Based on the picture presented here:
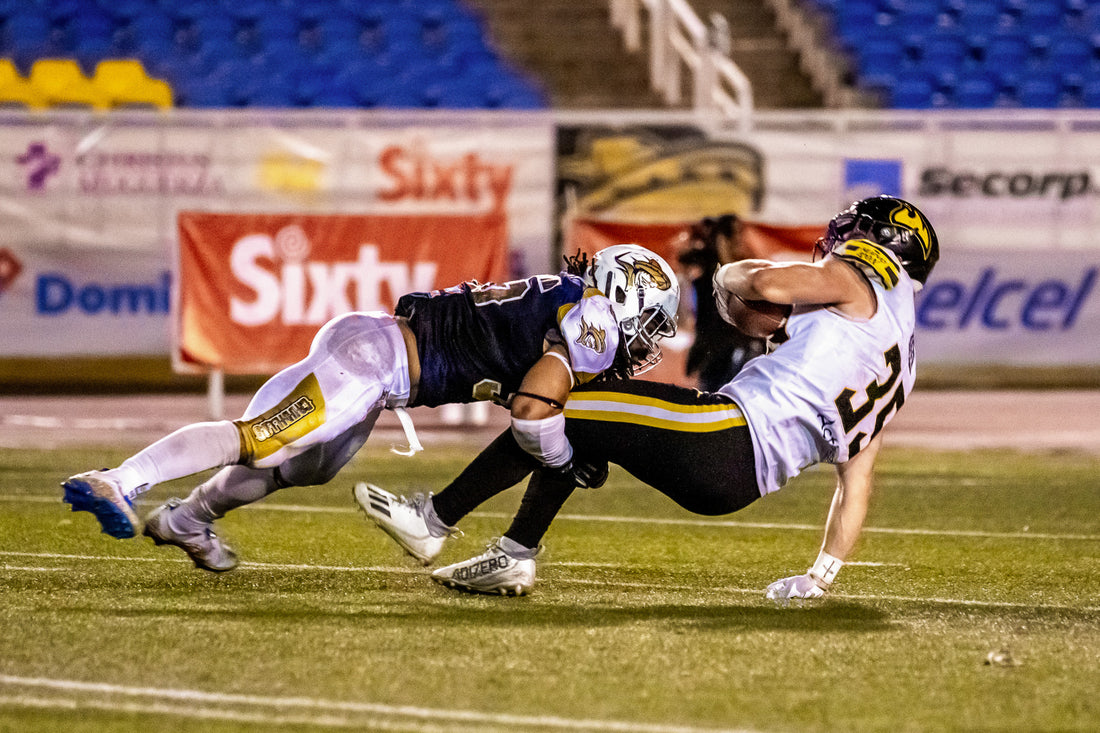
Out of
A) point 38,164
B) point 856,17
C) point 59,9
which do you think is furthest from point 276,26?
point 856,17

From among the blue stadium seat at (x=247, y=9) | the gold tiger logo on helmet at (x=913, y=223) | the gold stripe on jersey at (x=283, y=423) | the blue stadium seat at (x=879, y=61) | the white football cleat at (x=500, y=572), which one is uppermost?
the gold tiger logo on helmet at (x=913, y=223)

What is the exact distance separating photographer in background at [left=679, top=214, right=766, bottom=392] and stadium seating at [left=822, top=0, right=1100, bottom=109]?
781cm

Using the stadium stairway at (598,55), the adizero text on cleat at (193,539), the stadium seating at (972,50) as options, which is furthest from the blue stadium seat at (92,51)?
the adizero text on cleat at (193,539)

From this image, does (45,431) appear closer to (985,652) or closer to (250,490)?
(250,490)

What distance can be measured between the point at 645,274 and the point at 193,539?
1.70m

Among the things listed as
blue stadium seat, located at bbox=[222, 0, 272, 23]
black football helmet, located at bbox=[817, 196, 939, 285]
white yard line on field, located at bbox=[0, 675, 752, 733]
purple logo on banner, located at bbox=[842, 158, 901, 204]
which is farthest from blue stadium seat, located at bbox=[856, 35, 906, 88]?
white yard line on field, located at bbox=[0, 675, 752, 733]

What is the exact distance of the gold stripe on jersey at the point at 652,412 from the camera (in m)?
5.24

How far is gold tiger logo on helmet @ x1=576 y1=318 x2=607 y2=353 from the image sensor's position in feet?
16.7

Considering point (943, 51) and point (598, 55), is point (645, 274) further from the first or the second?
point (943, 51)

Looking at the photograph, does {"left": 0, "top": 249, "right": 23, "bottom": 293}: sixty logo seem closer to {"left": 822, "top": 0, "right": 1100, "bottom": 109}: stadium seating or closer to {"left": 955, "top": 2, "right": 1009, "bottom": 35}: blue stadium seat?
{"left": 822, "top": 0, "right": 1100, "bottom": 109}: stadium seating

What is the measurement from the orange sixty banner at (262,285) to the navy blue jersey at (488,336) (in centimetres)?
616

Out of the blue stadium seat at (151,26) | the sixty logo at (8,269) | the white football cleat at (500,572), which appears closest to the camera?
the white football cleat at (500,572)

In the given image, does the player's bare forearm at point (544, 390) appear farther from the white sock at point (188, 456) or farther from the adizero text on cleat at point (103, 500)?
the adizero text on cleat at point (103, 500)

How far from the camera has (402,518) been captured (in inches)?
212
